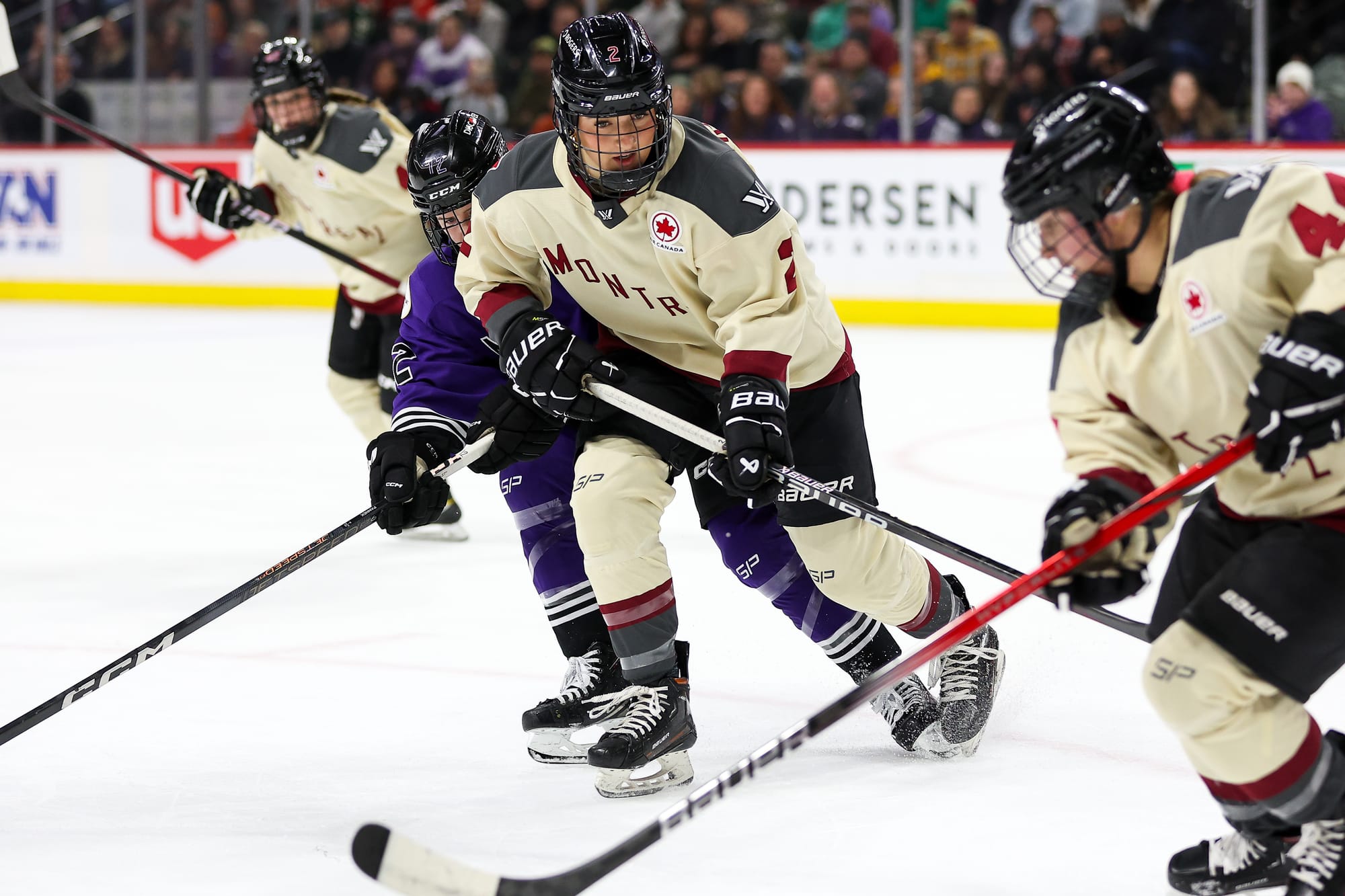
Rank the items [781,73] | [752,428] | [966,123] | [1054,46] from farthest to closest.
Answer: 1. [781,73]
2. [1054,46]
3. [966,123]
4. [752,428]

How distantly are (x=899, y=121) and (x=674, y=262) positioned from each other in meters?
6.05

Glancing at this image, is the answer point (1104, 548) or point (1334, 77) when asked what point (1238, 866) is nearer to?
point (1104, 548)

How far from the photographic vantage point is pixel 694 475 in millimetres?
2779

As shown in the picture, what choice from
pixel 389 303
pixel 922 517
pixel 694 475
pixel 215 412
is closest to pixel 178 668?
pixel 694 475

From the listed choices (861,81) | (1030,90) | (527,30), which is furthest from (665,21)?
(1030,90)

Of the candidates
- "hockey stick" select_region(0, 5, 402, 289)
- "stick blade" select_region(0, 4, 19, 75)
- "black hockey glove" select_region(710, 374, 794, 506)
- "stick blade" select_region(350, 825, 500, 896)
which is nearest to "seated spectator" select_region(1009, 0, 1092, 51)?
"hockey stick" select_region(0, 5, 402, 289)

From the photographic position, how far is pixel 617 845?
2033mm

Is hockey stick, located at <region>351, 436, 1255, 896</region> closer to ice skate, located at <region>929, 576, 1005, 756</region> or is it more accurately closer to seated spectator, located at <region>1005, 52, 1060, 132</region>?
ice skate, located at <region>929, 576, 1005, 756</region>

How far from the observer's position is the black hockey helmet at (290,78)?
185 inches

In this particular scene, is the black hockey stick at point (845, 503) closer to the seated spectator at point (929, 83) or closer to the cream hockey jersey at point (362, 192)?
the cream hockey jersey at point (362, 192)

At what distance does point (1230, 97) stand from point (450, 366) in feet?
19.2

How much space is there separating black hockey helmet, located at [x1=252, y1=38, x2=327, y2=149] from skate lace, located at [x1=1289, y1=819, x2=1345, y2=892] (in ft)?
11.4

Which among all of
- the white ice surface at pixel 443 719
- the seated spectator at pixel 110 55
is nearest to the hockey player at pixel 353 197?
the white ice surface at pixel 443 719

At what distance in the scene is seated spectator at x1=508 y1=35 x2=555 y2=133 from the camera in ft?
31.0
